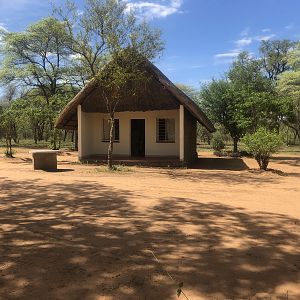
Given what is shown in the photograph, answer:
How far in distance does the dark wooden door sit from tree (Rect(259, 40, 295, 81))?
30.9 meters

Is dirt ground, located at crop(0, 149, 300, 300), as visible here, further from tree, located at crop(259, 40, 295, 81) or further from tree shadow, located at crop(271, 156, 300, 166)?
tree, located at crop(259, 40, 295, 81)

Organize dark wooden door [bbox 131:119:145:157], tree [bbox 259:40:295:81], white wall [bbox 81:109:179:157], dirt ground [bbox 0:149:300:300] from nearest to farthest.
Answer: dirt ground [bbox 0:149:300:300] → white wall [bbox 81:109:179:157] → dark wooden door [bbox 131:119:145:157] → tree [bbox 259:40:295:81]

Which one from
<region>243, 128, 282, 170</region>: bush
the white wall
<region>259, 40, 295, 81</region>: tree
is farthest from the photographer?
<region>259, 40, 295, 81</region>: tree

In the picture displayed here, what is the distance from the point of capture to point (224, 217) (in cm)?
621

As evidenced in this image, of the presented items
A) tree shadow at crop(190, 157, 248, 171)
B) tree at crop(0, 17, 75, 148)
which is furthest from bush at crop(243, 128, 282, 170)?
tree at crop(0, 17, 75, 148)

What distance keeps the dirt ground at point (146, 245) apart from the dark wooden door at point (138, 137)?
10.6 m

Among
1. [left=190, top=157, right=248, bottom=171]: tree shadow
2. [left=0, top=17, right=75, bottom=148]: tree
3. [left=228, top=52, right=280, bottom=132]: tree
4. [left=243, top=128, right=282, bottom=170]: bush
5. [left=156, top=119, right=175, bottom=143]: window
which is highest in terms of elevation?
[left=0, top=17, right=75, bottom=148]: tree

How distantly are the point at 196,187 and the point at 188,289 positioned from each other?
261 inches

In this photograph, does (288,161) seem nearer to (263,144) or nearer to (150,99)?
(263,144)

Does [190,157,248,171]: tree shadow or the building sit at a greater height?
the building

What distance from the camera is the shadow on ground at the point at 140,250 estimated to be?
11.4 feet

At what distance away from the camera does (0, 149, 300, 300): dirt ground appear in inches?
136

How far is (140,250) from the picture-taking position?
444 centimetres

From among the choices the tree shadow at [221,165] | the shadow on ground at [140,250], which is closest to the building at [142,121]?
the tree shadow at [221,165]
